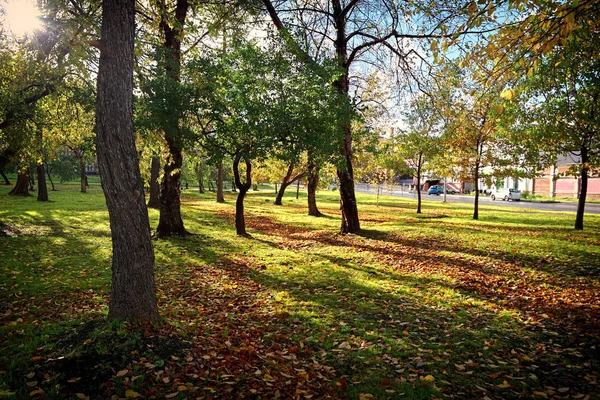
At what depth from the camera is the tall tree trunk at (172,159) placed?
11.4 meters

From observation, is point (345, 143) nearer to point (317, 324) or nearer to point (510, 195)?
point (317, 324)

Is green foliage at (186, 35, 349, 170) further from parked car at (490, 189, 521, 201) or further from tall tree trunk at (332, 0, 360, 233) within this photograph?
parked car at (490, 189, 521, 201)

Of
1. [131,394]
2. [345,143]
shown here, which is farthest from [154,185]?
[131,394]

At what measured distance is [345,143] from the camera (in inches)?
535

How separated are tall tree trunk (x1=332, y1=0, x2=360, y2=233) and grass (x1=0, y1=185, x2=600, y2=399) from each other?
9.81ft

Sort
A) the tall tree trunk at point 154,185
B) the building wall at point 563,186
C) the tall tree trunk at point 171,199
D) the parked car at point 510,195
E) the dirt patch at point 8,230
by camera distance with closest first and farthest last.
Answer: the tall tree trunk at point 171,199
the dirt patch at point 8,230
the tall tree trunk at point 154,185
the parked car at point 510,195
the building wall at point 563,186

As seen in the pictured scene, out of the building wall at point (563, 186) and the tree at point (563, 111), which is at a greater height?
the tree at point (563, 111)

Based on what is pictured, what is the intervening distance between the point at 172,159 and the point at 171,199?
1.55 metres

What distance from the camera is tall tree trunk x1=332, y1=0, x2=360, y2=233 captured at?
12827 mm

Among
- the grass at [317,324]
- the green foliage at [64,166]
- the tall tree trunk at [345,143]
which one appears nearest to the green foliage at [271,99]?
the tall tree trunk at [345,143]

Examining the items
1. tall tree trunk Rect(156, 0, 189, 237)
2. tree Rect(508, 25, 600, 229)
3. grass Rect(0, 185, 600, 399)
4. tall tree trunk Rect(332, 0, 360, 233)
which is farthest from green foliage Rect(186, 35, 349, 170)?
tree Rect(508, 25, 600, 229)

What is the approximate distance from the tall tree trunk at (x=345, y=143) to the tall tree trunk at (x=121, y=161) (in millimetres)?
8639

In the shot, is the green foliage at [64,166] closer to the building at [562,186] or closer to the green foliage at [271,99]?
the green foliage at [271,99]

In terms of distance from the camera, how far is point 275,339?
5207 millimetres
